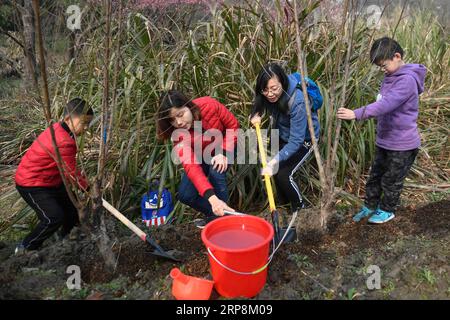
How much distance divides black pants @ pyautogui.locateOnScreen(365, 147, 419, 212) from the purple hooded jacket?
0.07m

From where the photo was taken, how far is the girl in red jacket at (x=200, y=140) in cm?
216

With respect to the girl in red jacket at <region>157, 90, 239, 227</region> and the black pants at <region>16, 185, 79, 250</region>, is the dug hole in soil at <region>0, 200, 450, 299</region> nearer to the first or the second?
the black pants at <region>16, 185, 79, 250</region>

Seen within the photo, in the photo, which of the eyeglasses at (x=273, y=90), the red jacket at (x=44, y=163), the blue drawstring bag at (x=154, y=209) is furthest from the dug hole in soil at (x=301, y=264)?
the eyeglasses at (x=273, y=90)

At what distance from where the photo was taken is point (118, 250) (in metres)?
2.19

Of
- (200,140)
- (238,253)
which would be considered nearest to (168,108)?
(200,140)

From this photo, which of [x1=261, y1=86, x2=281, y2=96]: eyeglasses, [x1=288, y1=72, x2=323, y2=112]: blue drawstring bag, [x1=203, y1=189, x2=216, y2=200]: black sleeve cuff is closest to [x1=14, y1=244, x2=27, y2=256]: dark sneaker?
[x1=203, y1=189, x2=216, y2=200]: black sleeve cuff

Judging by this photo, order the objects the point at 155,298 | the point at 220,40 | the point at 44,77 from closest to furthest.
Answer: the point at 44,77, the point at 155,298, the point at 220,40

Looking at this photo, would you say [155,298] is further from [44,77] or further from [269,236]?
[44,77]

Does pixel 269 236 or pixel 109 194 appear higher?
pixel 269 236

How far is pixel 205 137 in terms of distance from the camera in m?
2.47

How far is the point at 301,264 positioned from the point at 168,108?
1.18 m

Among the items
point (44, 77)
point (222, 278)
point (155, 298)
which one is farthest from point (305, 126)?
point (44, 77)

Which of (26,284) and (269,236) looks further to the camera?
(26,284)

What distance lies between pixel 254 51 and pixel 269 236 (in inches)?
77.3
